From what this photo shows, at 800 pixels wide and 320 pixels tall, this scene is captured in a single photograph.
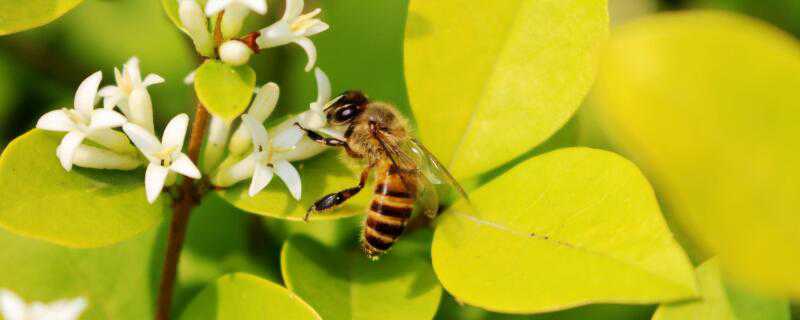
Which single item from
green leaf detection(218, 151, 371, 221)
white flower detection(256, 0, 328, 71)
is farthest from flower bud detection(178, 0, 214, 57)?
green leaf detection(218, 151, 371, 221)

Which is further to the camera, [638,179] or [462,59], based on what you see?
[462,59]

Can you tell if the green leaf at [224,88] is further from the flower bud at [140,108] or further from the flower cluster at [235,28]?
the flower bud at [140,108]

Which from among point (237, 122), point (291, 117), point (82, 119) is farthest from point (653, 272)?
point (237, 122)

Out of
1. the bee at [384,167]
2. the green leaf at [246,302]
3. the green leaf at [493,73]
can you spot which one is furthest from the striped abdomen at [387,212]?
the green leaf at [246,302]

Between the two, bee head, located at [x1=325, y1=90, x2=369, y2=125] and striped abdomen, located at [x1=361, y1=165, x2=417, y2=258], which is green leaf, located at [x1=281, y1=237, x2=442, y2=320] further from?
bee head, located at [x1=325, y1=90, x2=369, y2=125]

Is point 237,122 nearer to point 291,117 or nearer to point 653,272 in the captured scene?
point 291,117
